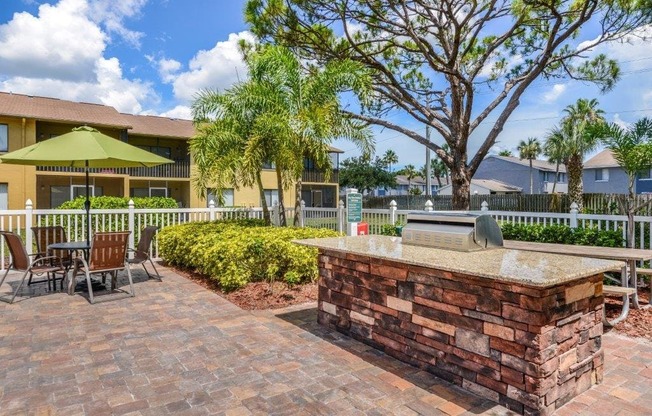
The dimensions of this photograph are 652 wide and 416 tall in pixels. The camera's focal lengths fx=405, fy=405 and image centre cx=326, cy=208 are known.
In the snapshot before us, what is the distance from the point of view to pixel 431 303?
3.25m

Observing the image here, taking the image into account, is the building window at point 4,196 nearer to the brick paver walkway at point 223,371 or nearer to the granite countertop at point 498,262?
the brick paver walkway at point 223,371

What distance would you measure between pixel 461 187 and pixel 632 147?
528 centimetres

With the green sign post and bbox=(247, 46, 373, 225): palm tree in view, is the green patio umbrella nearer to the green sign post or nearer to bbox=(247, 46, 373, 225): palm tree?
bbox=(247, 46, 373, 225): palm tree

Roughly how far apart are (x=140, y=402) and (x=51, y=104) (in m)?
22.9

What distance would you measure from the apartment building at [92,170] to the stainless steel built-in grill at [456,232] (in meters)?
11.2

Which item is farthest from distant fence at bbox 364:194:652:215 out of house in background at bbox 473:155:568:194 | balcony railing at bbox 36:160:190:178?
house in background at bbox 473:155:568:194

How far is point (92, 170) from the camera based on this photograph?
63.0 ft

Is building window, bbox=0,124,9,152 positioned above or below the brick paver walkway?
above

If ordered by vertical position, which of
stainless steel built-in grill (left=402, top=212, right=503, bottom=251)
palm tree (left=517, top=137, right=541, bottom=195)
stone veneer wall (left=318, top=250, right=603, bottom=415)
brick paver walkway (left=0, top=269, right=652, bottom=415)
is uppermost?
palm tree (left=517, top=137, right=541, bottom=195)

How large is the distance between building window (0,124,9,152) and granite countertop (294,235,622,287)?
20485mm

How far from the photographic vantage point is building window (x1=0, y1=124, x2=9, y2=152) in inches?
719

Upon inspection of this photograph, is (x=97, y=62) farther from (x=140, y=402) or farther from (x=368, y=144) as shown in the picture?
(x=140, y=402)

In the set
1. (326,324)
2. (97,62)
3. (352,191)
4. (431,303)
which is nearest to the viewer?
(431,303)

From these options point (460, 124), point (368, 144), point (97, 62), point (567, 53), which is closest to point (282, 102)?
point (368, 144)
